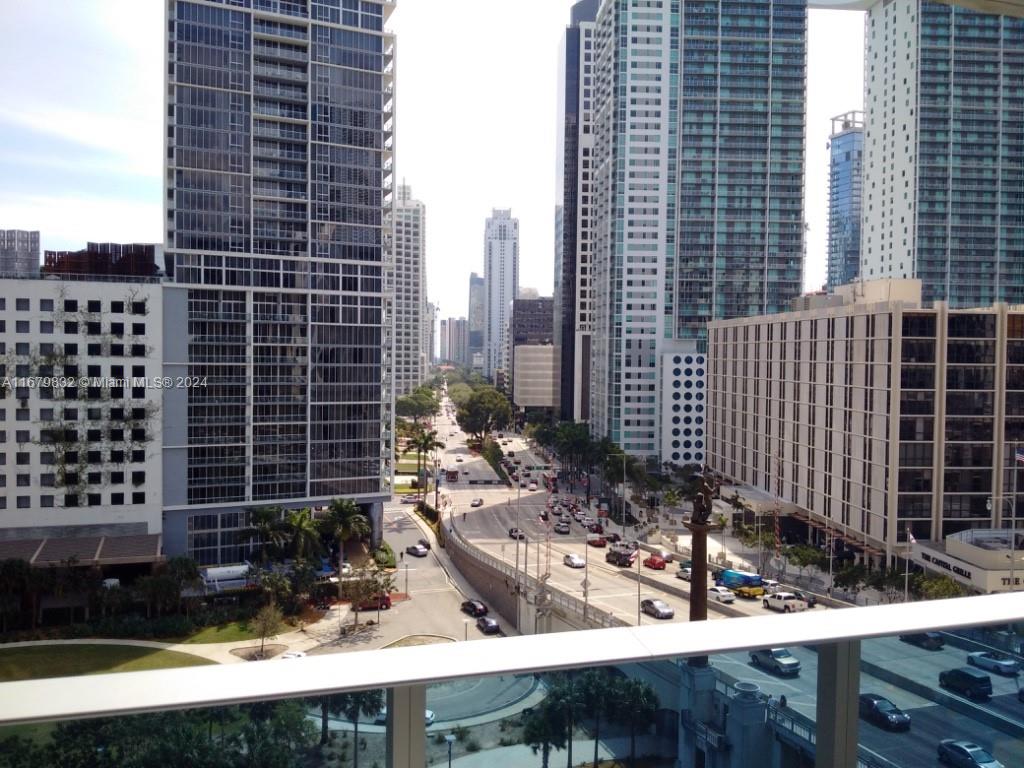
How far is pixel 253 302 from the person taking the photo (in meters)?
29.8

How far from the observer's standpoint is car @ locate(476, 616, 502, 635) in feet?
82.6

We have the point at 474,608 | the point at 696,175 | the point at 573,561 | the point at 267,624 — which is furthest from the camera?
the point at 696,175

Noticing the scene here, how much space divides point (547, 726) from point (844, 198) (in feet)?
327

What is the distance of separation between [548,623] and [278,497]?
12386mm

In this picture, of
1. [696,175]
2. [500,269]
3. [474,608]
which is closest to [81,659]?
[474,608]

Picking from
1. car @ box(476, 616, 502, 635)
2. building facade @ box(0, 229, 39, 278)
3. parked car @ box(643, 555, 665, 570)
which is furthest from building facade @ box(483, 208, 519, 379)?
car @ box(476, 616, 502, 635)

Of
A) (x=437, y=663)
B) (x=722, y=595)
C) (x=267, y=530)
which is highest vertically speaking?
(x=437, y=663)

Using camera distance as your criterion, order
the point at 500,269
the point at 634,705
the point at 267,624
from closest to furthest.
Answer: the point at 634,705, the point at 267,624, the point at 500,269

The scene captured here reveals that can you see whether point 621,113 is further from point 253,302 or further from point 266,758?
point 266,758

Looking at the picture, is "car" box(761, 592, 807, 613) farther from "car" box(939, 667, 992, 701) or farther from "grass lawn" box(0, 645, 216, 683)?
"car" box(939, 667, 992, 701)

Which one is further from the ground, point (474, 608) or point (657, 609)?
point (657, 609)

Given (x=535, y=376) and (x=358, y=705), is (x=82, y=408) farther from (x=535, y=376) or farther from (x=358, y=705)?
(x=535, y=376)

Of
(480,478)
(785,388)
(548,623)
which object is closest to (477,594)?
(548,623)

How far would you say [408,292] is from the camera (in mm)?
90562
